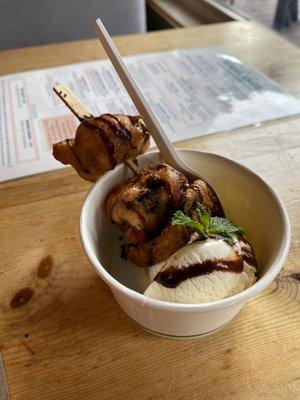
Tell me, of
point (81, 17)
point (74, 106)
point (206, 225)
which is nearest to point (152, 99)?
point (74, 106)

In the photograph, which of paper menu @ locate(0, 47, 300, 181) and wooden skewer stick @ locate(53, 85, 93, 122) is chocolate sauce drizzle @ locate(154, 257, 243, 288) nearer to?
wooden skewer stick @ locate(53, 85, 93, 122)

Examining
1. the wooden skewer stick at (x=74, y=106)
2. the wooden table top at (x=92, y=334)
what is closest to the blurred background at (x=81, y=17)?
the wooden table top at (x=92, y=334)

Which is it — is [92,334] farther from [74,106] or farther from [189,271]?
[74,106]

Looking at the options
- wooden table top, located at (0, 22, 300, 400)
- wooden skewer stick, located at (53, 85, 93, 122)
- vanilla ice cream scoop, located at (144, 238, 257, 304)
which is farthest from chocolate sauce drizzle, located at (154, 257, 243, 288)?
wooden skewer stick, located at (53, 85, 93, 122)

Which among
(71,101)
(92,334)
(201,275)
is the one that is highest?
(71,101)

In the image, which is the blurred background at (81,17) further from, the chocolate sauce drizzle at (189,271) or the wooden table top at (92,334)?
the chocolate sauce drizzle at (189,271)

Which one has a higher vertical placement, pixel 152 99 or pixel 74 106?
pixel 74 106
